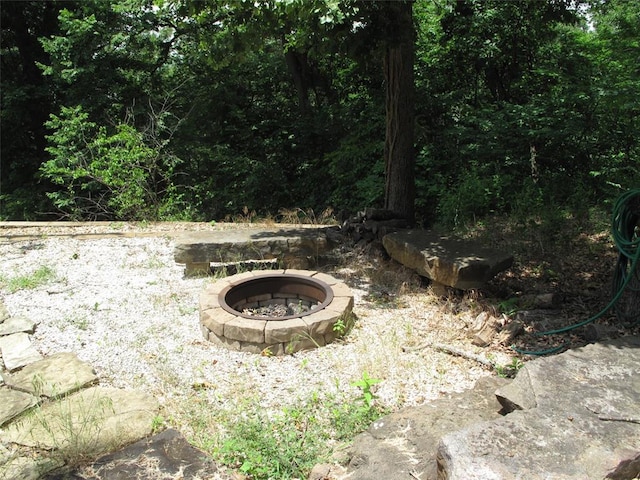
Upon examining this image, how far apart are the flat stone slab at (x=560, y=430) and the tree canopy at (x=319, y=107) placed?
357 centimetres

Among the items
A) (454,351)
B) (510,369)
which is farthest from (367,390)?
(510,369)

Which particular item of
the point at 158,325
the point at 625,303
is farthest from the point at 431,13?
the point at 158,325

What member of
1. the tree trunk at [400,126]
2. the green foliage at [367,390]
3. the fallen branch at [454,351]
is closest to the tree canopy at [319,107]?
the tree trunk at [400,126]

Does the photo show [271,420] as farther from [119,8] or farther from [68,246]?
[119,8]

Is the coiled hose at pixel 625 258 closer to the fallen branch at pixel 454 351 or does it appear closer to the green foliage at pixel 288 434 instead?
the fallen branch at pixel 454 351

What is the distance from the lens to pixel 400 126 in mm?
6727

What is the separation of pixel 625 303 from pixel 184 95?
35.3 ft

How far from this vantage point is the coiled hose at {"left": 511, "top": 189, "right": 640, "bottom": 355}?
13.2 ft

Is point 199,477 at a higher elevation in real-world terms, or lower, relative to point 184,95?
lower

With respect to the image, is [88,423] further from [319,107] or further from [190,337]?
[319,107]

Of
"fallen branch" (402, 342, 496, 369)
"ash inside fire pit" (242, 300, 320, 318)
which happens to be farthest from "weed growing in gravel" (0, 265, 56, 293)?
"fallen branch" (402, 342, 496, 369)

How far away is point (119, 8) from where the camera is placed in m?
9.95

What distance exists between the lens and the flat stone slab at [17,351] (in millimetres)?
3934

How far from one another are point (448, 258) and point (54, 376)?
3.62 m
